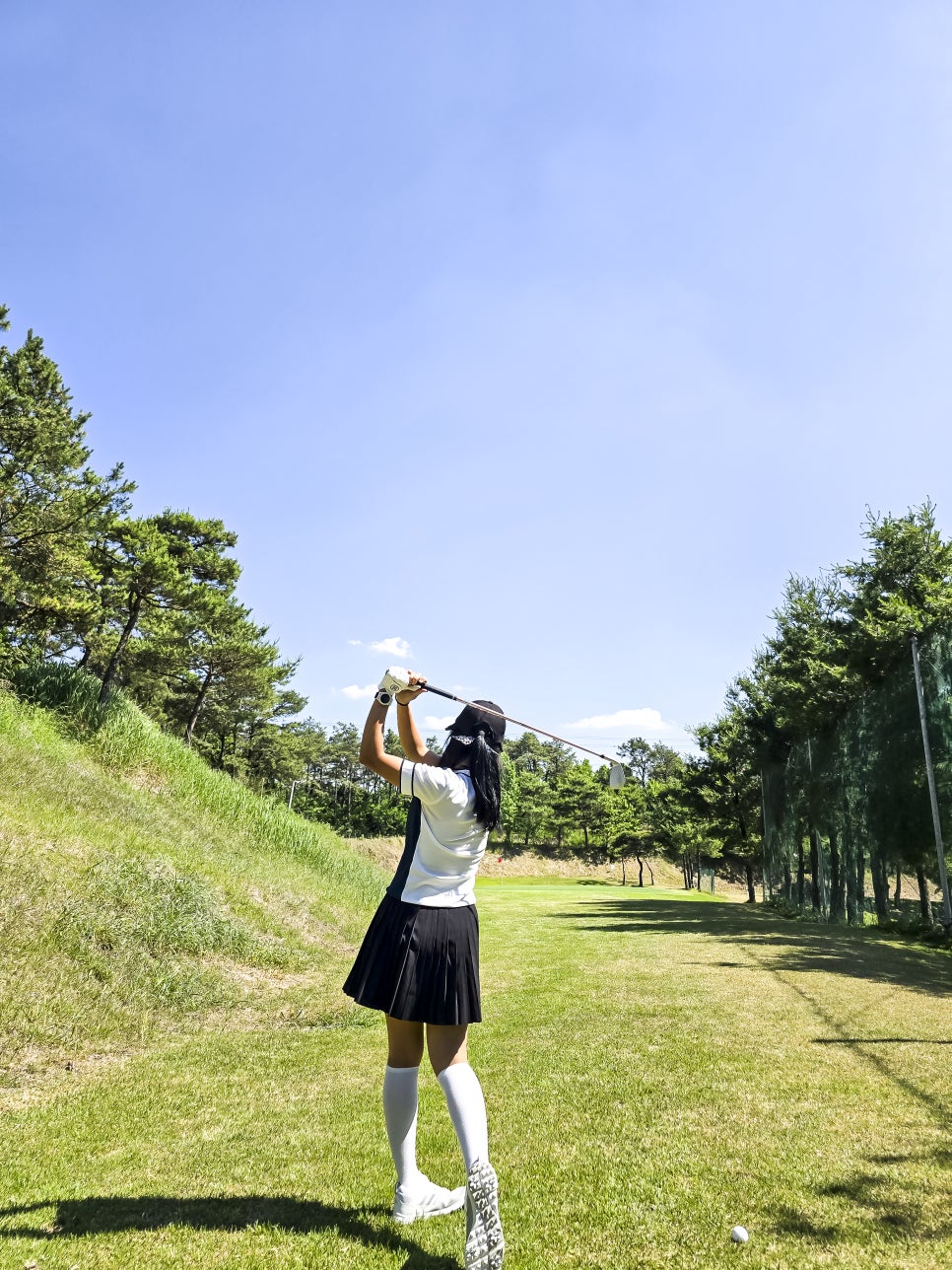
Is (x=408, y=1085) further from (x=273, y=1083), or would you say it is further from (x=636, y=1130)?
(x=273, y=1083)

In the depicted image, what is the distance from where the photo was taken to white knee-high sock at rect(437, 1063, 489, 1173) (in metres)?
2.72

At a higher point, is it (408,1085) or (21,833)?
(21,833)

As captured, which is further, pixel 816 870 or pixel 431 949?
pixel 816 870

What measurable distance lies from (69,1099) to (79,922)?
9.20 ft

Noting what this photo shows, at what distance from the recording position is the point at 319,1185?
3439 mm

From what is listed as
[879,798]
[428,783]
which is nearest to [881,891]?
[879,798]

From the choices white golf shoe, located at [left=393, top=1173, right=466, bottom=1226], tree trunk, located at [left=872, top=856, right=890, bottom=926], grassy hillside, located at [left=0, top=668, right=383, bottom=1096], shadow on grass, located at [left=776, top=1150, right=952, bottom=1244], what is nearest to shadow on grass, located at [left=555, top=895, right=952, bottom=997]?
tree trunk, located at [left=872, top=856, right=890, bottom=926]

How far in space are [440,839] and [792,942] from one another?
49.1ft

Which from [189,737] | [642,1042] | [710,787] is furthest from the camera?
[710,787]

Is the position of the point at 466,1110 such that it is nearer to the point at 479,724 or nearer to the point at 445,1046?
the point at 445,1046

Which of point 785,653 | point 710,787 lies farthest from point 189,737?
point 710,787

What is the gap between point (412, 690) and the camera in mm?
3355

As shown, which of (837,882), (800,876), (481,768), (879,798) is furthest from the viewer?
(800,876)

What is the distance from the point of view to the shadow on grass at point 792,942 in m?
11.2
